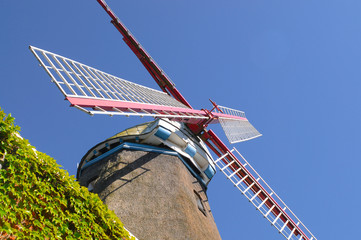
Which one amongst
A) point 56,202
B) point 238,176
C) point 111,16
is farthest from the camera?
point 111,16

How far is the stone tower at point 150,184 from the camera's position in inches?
Answer: 292

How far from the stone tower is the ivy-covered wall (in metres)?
2.41

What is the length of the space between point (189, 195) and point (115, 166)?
1.71m

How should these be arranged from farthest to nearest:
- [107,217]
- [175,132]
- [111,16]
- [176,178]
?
[111,16]
[175,132]
[176,178]
[107,217]

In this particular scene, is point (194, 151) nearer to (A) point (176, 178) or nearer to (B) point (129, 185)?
(A) point (176, 178)

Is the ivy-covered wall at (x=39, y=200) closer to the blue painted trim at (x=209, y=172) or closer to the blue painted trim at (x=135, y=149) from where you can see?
the blue painted trim at (x=135, y=149)

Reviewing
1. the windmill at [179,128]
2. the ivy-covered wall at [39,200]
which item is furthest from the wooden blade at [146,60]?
the ivy-covered wall at [39,200]

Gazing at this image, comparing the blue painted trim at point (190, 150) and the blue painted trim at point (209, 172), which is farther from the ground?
the blue painted trim at point (190, 150)

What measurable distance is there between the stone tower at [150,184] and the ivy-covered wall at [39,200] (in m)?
2.41

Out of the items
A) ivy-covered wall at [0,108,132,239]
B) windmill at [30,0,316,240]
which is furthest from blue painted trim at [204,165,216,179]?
ivy-covered wall at [0,108,132,239]

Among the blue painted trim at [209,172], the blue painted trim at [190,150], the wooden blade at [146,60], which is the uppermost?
the wooden blade at [146,60]

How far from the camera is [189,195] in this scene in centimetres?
866

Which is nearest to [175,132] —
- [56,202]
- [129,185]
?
[129,185]

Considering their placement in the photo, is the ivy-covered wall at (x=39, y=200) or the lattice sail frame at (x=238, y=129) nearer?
the ivy-covered wall at (x=39, y=200)
